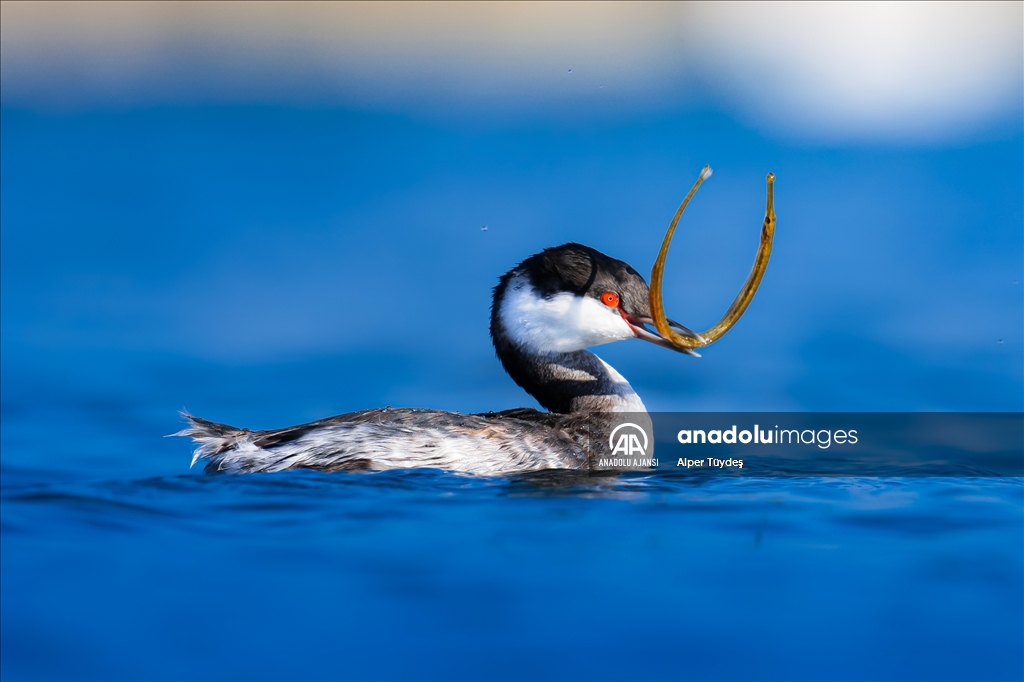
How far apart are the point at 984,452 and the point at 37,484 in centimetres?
481

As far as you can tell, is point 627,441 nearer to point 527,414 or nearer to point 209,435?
point 527,414

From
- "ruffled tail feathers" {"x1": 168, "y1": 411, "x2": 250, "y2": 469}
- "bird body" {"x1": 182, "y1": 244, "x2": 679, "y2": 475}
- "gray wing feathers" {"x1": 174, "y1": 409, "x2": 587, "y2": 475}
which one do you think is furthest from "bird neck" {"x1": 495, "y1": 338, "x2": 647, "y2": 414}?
"ruffled tail feathers" {"x1": 168, "y1": 411, "x2": 250, "y2": 469}

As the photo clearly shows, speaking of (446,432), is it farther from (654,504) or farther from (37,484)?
(37,484)

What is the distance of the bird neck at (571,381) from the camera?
6.10 meters

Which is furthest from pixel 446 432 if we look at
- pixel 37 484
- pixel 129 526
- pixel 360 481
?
pixel 37 484

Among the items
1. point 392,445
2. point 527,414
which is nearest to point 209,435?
point 392,445

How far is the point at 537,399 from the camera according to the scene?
627 cm

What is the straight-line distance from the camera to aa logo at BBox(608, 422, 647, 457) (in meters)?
5.96

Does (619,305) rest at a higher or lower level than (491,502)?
higher

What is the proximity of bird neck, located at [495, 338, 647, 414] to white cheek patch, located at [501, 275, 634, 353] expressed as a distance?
7 cm

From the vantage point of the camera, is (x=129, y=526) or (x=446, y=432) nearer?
(x=129, y=526)

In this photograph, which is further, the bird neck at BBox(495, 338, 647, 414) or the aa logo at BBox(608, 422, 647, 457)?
the bird neck at BBox(495, 338, 647, 414)

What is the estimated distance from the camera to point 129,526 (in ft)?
15.6

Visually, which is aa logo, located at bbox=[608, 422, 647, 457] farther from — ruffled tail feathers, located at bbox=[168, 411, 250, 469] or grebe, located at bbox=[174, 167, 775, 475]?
ruffled tail feathers, located at bbox=[168, 411, 250, 469]
